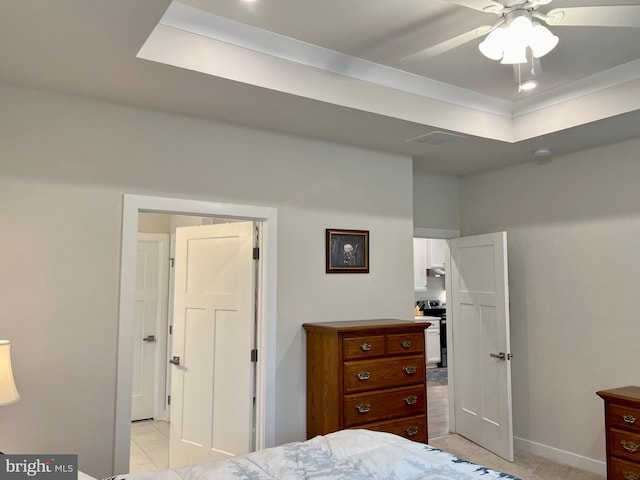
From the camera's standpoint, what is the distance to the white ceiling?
2215 mm

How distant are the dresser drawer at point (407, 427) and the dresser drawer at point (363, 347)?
44 centimetres

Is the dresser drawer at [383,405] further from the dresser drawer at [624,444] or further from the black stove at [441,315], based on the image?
the black stove at [441,315]

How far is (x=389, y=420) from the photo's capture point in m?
3.24

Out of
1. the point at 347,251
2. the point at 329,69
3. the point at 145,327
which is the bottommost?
the point at 145,327

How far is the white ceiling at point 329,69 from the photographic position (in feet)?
7.27

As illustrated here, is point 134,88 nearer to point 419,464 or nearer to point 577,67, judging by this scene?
point 419,464

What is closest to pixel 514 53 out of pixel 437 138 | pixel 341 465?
pixel 437 138

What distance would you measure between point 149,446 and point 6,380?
2.47 meters

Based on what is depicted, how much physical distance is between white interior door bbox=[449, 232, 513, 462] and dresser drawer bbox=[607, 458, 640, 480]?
3.15 feet

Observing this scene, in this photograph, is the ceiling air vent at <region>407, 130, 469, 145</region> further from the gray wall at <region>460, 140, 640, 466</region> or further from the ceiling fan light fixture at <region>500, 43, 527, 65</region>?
the ceiling fan light fixture at <region>500, 43, 527, 65</region>

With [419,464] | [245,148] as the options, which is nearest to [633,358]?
[419,464]

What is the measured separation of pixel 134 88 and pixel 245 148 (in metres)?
0.84

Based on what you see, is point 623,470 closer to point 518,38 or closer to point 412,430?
point 412,430

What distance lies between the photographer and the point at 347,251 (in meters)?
3.72
